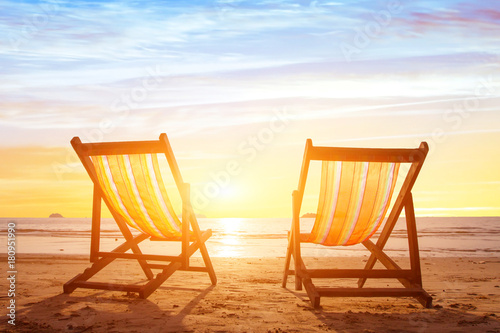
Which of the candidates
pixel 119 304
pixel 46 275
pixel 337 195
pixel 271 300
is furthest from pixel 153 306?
pixel 46 275

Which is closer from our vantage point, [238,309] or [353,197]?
[238,309]

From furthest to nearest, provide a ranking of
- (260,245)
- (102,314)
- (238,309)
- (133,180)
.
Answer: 1. (260,245)
2. (133,180)
3. (238,309)
4. (102,314)

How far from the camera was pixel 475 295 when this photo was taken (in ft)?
15.1

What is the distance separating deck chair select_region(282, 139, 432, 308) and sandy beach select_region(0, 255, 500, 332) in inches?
10.8

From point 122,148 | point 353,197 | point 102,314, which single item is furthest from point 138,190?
point 353,197

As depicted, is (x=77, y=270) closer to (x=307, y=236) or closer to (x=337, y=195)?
(x=307, y=236)

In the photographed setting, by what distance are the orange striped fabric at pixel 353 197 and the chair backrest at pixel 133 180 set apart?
1406mm

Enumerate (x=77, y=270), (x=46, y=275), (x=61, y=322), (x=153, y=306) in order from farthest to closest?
1. (x=77, y=270)
2. (x=46, y=275)
3. (x=153, y=306)
4. (x=61, y=322)

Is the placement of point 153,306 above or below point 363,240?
below

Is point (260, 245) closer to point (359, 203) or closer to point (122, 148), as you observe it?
point (359, 203)

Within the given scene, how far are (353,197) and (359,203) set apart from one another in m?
0.08

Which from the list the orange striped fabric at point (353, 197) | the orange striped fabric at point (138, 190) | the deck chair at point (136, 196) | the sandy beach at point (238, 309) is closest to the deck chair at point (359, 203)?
the orange striped fabric at point (353, 197)

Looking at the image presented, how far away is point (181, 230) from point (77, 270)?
289 centimetres

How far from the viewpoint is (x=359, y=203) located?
13.9ft
